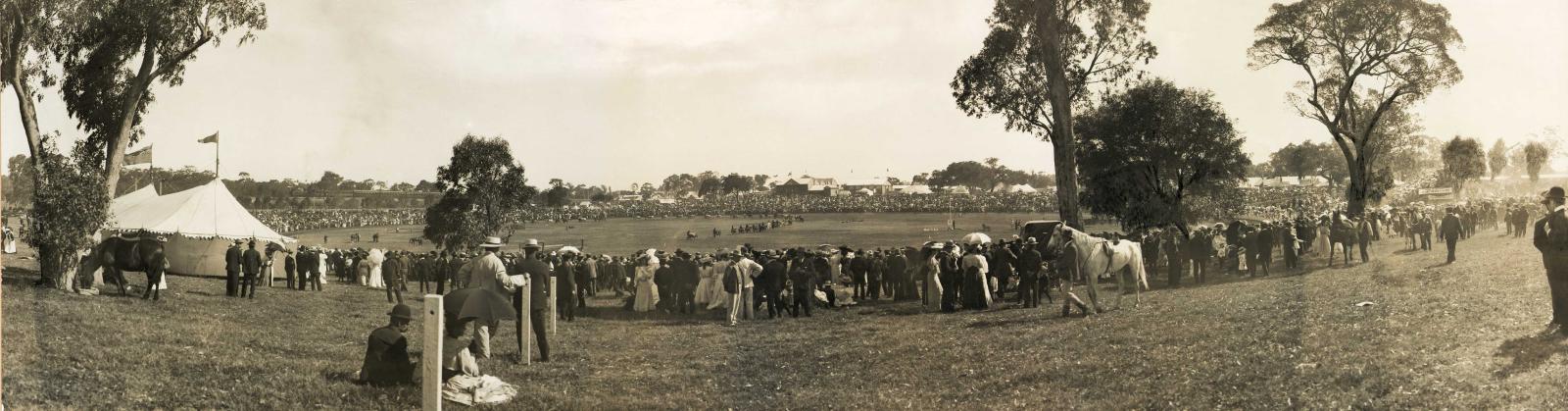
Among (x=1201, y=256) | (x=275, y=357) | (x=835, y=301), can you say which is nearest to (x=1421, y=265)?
(x=1201, y=256)

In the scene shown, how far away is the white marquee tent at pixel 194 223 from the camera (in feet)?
71.9

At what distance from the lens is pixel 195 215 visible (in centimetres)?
2220

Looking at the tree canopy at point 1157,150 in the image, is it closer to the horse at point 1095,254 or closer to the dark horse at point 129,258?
the horse at point 1095,254

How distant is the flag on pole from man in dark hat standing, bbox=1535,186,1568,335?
23.4 meters

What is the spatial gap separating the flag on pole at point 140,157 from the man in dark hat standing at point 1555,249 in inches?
920

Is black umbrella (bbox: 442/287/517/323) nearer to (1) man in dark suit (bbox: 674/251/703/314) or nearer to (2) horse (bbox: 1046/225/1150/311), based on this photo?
(2) horse (bbox: 1046/225/1150/311)

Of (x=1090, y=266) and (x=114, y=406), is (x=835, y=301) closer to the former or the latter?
(x=1090, y=266)

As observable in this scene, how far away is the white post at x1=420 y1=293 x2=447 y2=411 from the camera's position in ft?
20.8

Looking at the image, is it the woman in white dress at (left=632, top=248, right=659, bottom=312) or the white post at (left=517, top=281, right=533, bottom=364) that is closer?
the white post at (left=517, top=281, right=533, bottom=364)

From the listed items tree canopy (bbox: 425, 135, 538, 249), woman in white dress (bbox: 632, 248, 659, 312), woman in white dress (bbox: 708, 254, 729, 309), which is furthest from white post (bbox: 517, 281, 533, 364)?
tree canopy (bbox: 425, 135, 538, 249)

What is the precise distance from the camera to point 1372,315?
9516 millimetres

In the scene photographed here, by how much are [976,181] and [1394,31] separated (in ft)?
293

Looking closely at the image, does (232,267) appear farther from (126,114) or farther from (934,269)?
(934,269)

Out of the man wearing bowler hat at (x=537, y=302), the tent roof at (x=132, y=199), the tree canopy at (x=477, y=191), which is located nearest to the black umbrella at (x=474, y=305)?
the man wearing bowler hat at (x=537, y=302)
